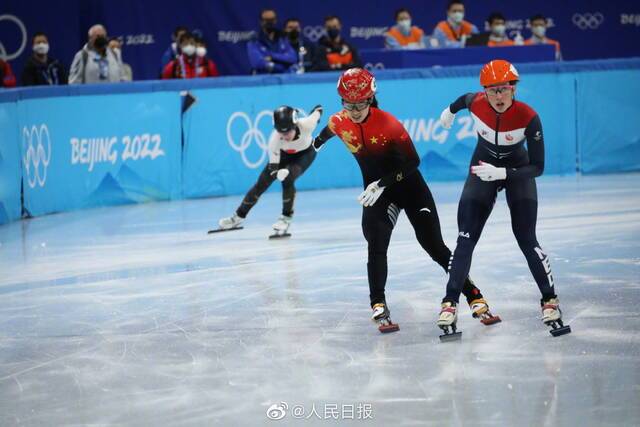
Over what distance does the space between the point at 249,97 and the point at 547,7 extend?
258 inches

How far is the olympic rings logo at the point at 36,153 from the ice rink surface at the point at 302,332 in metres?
1.04

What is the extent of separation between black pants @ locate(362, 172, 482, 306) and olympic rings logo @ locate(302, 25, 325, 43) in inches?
447

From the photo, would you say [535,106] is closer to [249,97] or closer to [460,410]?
[249,97]

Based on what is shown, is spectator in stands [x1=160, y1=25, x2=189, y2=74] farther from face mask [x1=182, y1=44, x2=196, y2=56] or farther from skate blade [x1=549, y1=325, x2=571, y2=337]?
skate blade [x1=549, y1=325, x2=571, y2=337]

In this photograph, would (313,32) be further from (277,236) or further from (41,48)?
(277,236)

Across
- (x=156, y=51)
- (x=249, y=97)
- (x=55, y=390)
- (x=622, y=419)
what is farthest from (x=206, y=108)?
(x=622, y=419)

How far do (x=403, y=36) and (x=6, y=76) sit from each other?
5544mm

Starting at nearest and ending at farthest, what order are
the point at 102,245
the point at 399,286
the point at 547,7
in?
1. the point at 399,286
2. the point at 102,245
3. the point at 547,7

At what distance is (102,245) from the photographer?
11641 mm

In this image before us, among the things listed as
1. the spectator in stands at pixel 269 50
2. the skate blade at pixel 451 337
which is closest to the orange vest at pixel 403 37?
the spectator in stands at pixel 269 50

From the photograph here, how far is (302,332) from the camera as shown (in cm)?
750

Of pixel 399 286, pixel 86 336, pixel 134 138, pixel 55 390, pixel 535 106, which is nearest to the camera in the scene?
pixel 55 390

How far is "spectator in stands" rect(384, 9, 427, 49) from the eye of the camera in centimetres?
1667

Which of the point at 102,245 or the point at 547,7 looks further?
the point at 547,7
